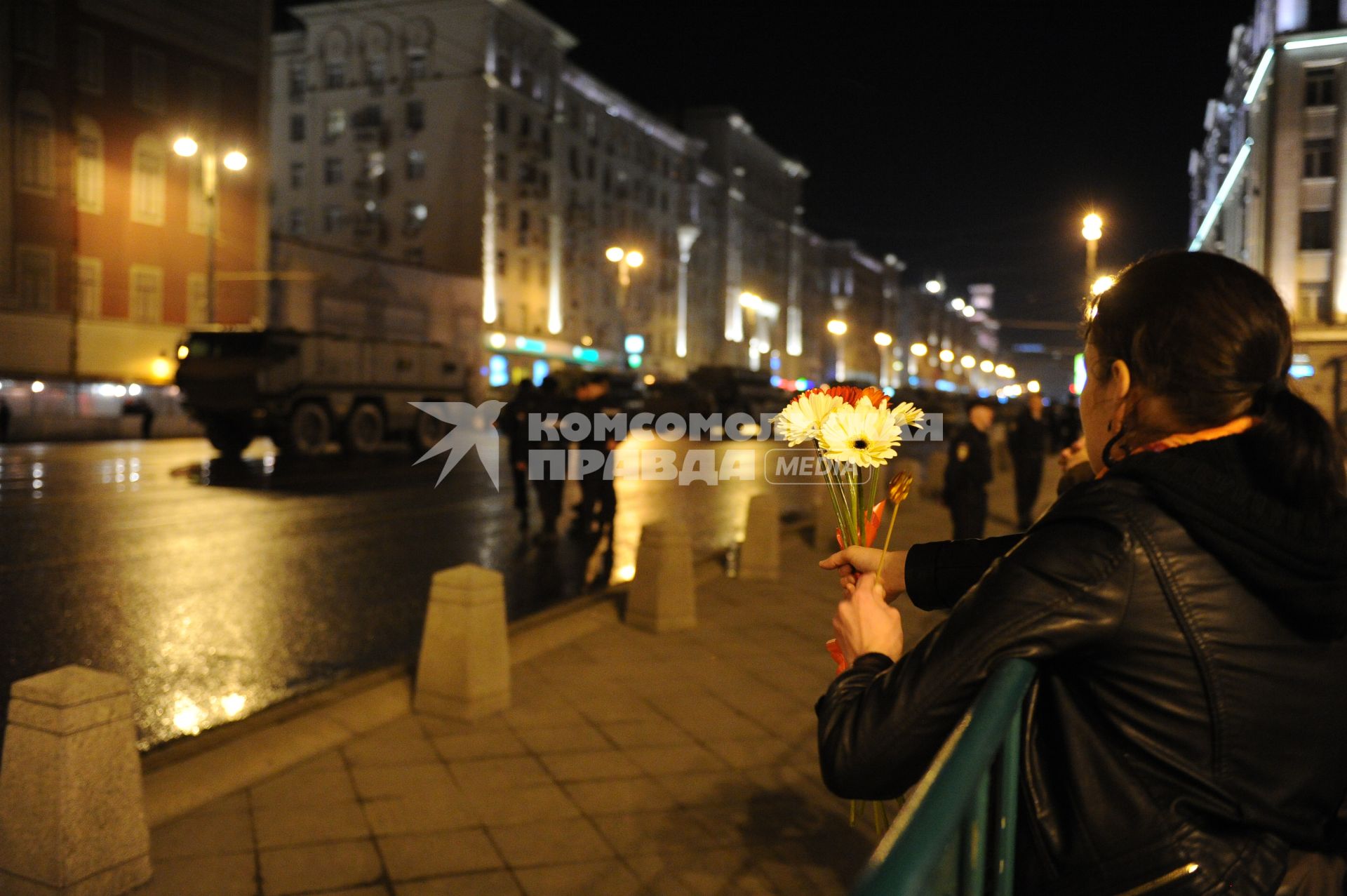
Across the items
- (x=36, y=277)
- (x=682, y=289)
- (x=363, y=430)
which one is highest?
(x=682, y=289)

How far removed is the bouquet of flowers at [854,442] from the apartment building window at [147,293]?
131 feet

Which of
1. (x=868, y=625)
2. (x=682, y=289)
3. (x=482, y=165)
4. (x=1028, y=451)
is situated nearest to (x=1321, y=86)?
(x=482, y=165)

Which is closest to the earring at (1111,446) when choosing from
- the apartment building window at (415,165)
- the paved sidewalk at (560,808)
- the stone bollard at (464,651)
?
the paved sidewalk at (560,808)

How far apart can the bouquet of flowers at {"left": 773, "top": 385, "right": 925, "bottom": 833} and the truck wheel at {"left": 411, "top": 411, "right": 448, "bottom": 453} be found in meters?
26.0

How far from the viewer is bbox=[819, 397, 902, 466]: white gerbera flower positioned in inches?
84.2

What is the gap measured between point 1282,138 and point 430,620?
2097 inches

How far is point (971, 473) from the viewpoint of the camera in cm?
1024

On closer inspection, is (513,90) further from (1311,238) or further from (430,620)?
(430,620)

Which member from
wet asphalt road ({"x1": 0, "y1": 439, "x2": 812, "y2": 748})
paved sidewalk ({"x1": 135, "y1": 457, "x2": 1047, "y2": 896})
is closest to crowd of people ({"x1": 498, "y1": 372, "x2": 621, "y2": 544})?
wet asphalt road ({"x1": 0, "y1": 439, "x2": 812, "y2": 748})

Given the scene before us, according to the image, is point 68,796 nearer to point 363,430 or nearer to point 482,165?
point 363,430

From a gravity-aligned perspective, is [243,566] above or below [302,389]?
below

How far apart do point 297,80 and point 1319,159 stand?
52.9m

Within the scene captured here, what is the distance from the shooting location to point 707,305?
85.2 metres

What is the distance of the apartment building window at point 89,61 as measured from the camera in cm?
3525
